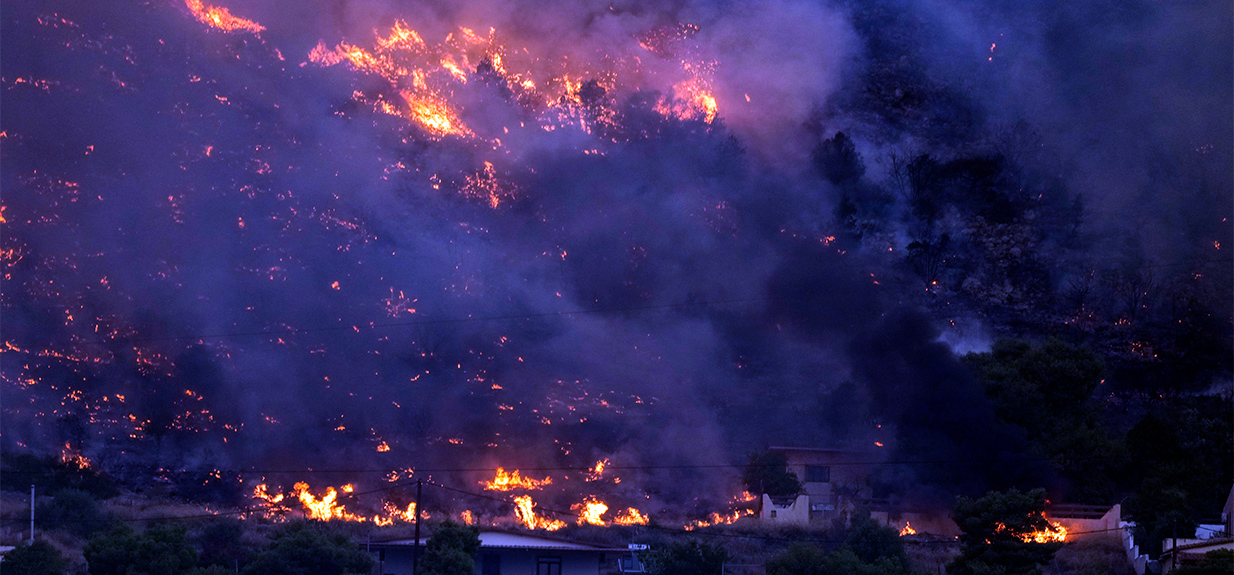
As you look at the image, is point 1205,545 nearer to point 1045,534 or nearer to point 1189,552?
point 1189,552

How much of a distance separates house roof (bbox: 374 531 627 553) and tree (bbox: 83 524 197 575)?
7642 millimetres

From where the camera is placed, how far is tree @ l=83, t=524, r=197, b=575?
1639 inches

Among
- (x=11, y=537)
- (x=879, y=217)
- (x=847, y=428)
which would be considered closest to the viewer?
(x=11, y=537)

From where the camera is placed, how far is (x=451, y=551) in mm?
43375

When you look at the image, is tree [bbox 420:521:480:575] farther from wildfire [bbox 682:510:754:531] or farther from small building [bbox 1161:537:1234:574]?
small building [bbox 1161:537:1234:574]

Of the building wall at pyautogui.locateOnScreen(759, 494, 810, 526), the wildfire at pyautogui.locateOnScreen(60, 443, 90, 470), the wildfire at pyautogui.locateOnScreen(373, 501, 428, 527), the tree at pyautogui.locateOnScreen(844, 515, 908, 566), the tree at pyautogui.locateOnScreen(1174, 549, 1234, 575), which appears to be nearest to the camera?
the tree at pyautogui.locateOnScreen(1174, 549, 1234, 575)

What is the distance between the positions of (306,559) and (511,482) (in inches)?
786

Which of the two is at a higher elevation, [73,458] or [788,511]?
[73,458]

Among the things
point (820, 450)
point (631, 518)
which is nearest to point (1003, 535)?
point (631, 518)

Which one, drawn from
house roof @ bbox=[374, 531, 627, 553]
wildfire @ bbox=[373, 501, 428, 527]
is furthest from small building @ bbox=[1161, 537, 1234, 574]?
wildfire @ bbox=[373, 501, 428, 527]

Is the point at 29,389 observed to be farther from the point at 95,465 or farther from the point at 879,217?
the point at 879,217

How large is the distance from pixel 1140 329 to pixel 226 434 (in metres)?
57.6

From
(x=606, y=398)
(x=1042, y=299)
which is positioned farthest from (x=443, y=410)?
(x=1042, y=299)

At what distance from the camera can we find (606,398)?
210ft
